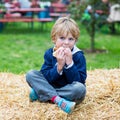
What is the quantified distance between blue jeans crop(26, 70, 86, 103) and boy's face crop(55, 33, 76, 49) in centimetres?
44

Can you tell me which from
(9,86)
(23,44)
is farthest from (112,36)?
(9,86)

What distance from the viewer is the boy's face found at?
489 centimetres

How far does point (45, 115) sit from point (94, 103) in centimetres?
64

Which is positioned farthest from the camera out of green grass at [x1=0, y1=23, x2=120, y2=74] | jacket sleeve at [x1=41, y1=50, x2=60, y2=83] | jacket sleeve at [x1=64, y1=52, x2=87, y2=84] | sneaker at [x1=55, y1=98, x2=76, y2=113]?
green grass at [x1=0, y1=23, x2=120, y2=74]

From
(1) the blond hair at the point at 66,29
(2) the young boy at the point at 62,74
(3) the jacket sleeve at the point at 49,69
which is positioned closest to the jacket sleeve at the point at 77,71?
(2) the young boy at the point at 62,74

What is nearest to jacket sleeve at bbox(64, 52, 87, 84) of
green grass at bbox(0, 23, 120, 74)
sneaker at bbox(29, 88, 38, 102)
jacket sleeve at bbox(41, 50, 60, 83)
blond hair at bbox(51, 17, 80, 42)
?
jacket sleeve at bbox(41, 50, 60, 83)

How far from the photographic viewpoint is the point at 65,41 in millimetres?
4891

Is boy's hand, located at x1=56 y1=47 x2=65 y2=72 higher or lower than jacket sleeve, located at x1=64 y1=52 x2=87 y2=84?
higher

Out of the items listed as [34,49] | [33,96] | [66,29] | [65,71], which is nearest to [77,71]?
[65,71]

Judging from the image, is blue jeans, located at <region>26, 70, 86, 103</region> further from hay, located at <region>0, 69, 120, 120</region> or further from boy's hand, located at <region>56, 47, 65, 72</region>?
boy's hand, located at <region>56, 47, 65, 72</region>

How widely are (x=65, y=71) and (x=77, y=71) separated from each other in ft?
0.46

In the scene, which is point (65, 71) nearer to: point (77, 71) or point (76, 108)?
point (77, 71)

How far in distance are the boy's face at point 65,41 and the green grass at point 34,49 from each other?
281 centimetres

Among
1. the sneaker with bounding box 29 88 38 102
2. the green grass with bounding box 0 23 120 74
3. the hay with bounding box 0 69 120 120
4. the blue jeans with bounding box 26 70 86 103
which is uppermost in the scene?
the blue jeans with bounding box 26 70 86 103
